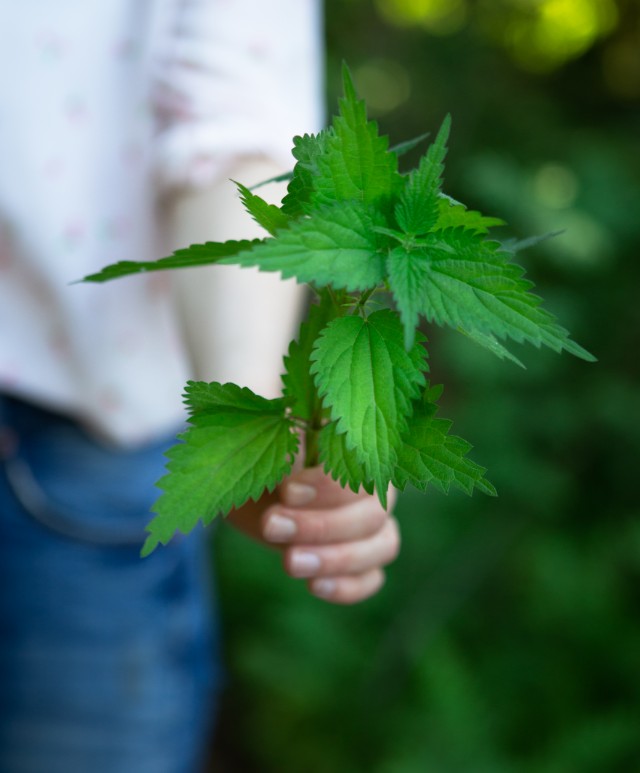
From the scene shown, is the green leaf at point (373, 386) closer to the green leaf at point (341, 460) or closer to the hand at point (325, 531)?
the green leaf at point (341, 460)

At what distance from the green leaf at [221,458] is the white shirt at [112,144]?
46cm

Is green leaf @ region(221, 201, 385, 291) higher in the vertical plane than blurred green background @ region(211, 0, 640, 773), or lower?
higher

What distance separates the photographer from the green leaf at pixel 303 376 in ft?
1.67

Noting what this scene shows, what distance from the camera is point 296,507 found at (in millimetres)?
616

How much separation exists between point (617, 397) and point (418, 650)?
2.22 feet

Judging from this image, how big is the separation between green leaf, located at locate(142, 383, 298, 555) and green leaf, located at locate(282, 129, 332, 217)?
110 millimetres

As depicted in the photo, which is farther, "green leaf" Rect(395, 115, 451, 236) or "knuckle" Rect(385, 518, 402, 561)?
"knuckle" Rect(385, 518, 402, 561)

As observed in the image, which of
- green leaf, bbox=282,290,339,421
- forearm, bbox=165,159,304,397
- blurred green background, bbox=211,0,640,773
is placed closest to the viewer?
green leaf, bbox=282,290,339,421

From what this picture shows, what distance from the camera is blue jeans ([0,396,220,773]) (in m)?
1.13

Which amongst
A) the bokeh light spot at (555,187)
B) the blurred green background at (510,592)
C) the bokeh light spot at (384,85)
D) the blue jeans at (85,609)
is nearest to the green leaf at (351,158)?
the blue jeans at (85,609)

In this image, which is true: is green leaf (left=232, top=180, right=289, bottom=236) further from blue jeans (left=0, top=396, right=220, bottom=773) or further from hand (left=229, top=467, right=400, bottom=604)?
blue jeans (left=0, top=396, right=220, bottom=773)

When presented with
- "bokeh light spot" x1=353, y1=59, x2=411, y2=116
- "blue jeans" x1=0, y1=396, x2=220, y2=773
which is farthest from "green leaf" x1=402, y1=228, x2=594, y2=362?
"bokeh light spot" x1=353, y1=59, x2=411, y2=116

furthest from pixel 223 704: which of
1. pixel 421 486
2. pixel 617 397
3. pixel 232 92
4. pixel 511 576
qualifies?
pixel 421 486

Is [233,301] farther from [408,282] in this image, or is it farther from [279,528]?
[408,282]
